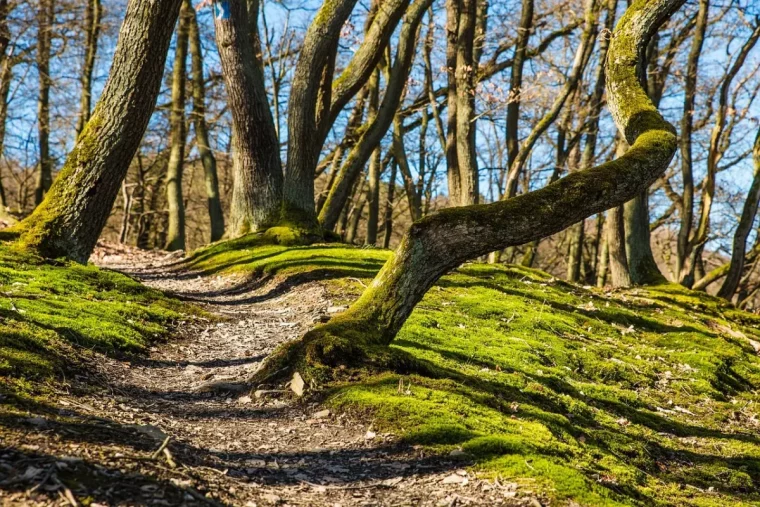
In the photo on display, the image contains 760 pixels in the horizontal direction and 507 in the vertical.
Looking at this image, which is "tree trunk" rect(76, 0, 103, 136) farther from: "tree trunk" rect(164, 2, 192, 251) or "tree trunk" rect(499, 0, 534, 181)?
"tree trunk" rect(499, 0, 534, 181)

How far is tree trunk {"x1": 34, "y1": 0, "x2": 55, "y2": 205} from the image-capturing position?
20891 millimetres

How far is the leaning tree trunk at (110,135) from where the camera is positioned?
8.27 m

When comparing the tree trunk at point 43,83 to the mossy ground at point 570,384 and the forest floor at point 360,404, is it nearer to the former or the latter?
the mossy ground at point 570,384

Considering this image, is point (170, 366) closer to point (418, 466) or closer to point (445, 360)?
point (445, 360)

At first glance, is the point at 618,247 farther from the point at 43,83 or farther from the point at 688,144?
the point at 43,83

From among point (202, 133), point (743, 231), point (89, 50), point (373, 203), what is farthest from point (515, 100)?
point (89, 50)

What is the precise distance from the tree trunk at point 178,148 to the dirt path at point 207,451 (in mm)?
15067

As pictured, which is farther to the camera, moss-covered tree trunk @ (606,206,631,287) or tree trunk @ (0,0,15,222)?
tree trunk @ (0,0,15,222)

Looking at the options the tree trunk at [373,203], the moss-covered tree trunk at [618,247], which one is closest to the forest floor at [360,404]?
the moss-covered tree trunk at [618,247]

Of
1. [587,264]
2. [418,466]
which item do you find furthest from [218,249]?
[587,264]

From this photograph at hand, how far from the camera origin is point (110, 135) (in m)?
8.38

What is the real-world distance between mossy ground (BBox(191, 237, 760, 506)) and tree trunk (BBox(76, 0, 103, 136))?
1185 cm

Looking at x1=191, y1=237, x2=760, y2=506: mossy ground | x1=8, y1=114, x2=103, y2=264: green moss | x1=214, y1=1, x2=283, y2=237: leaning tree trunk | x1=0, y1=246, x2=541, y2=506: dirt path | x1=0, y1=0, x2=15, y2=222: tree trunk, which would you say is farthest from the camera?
x1=0, y1=0, x2=15, y2=222: tree trunk

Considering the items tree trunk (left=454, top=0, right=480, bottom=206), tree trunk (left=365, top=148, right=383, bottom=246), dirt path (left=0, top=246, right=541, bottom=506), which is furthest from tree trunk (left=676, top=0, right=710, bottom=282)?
dirt path (left=0, top=246, right=541, bottom=506)
